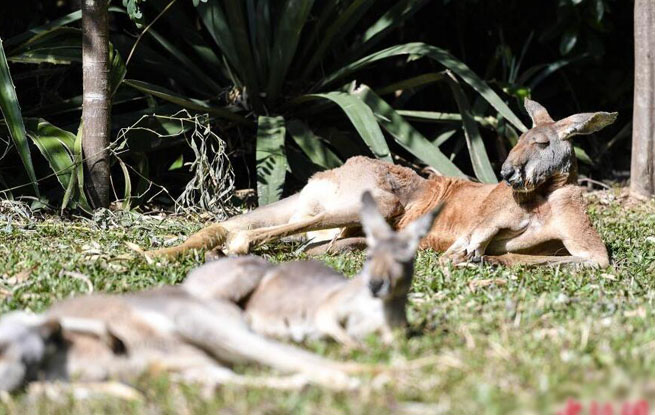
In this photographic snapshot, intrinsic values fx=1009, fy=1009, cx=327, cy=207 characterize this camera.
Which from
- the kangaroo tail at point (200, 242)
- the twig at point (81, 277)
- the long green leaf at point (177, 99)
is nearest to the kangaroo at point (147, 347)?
the twig at point (81, 277)

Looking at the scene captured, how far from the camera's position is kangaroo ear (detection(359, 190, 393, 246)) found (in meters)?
3.68

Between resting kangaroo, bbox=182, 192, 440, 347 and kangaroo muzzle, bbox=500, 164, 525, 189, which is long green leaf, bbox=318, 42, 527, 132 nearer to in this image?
kangaroo muzzle, bbox=500, 164, 525, 189

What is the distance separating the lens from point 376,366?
330cm

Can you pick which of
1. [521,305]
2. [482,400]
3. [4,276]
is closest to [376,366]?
[482,400]

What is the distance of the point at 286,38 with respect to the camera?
27.0ft

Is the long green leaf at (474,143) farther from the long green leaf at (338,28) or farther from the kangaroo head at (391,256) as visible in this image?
the kangaroo head at (391,256)

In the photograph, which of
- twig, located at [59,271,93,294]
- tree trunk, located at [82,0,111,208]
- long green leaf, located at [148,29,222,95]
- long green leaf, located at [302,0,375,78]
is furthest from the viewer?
long green leaf, located at [148,29,222,95]

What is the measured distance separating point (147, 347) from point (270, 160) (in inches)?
177

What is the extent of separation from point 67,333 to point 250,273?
0.79 m

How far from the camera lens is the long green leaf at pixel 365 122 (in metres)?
7.68

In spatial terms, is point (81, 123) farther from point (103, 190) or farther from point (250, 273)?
point (250, 273)

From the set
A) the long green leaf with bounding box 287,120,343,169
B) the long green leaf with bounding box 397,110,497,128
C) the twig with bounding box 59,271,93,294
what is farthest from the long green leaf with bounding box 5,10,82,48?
the twig with bounding box 59,271,93,294

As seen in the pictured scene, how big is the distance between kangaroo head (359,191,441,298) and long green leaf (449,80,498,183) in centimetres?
466

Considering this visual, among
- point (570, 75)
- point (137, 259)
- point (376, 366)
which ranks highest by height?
point (376, 366)
